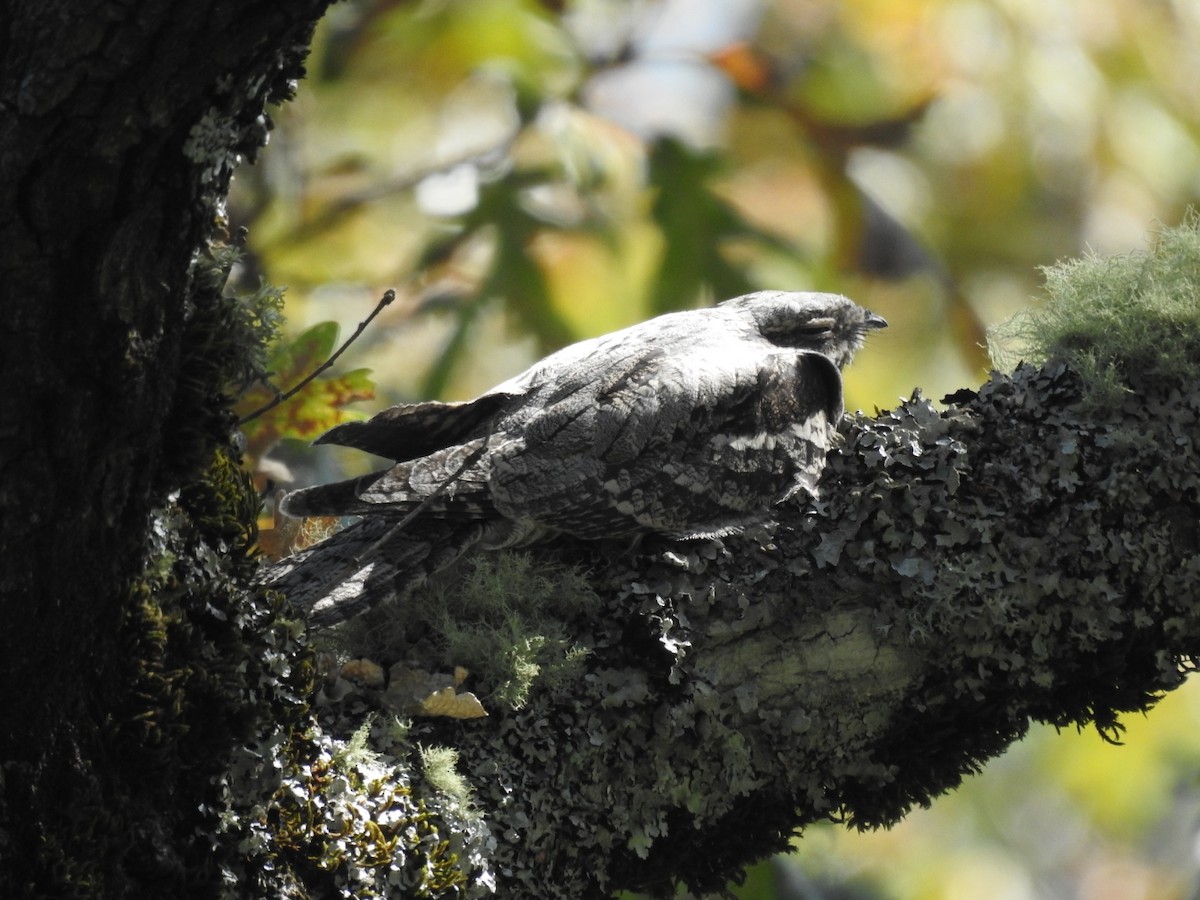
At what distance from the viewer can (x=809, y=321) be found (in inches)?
117

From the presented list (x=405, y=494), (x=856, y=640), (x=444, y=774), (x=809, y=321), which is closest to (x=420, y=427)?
(x=405, y=494)

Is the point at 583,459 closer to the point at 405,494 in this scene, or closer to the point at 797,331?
the point at 405,494

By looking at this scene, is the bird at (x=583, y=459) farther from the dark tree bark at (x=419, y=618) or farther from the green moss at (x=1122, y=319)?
the green moss at (x=1122, y=319)

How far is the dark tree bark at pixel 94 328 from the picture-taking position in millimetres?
1181

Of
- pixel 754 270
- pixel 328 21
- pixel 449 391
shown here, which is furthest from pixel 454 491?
pixel 328 21

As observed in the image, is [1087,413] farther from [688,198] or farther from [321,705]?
[688,198]

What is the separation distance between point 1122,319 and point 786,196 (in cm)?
560

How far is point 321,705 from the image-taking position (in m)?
1.88

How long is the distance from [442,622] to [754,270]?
17.7 feet

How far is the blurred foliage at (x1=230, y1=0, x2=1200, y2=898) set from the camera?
7223 mm

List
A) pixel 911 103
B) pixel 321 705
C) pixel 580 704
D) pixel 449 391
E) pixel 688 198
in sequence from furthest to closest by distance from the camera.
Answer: pixel 911 103
pixel 688 198
pixel 449 391
pixel 580 704
pixel 321 705

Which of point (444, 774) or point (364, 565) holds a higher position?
point (364, 565)

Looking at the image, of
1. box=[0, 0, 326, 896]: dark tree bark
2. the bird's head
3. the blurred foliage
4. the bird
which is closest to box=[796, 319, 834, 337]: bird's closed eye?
the bird's head

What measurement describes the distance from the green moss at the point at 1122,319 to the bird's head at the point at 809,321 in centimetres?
52
